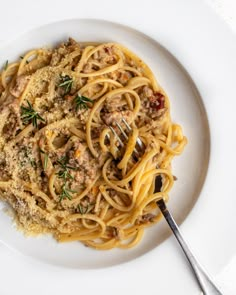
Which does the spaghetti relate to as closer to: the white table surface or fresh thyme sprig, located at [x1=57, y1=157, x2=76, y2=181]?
fresh thyme sprig, located at [x1=57, y1=157, x2=76, y2=181]

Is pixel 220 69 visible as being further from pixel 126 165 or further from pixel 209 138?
pixel 126 165

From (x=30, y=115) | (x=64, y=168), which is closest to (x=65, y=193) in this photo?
Answer: (x=64, y=168)

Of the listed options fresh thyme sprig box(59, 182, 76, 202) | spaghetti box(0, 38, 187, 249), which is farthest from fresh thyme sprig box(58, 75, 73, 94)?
fresh thyme sprig box(59, 182, 76, 202)

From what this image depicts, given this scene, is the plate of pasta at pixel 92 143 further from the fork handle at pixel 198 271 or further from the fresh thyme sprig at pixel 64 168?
the fork handle at pixel 198 271

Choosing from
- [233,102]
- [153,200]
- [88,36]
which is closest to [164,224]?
[153,200]

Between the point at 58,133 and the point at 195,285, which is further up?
the point at 58,133

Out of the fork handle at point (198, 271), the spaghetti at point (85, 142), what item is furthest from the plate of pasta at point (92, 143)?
the fork handle at point (198, 271)

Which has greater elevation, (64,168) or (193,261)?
(64,168)

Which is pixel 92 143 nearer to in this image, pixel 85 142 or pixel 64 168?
pixel 85 142
